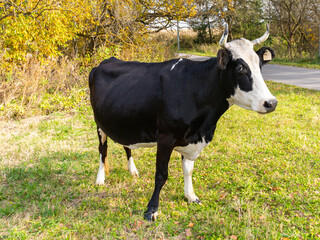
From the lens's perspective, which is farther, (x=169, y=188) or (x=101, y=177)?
(x=101, y=177)

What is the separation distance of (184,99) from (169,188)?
1.57 meters

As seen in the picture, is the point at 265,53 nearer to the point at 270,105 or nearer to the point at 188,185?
the point at 270,105

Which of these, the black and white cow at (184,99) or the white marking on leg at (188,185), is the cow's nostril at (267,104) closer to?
the black and white cow at (184,99)

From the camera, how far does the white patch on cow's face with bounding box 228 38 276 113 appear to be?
106 inches

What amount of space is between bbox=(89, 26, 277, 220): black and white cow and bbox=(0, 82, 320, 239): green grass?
1.34 feet

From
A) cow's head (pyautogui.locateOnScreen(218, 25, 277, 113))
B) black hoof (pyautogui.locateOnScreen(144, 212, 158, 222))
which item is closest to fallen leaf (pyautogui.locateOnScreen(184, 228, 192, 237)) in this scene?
black hoof (pyautogui.locateOnScreen(144, 212, 158, 222))

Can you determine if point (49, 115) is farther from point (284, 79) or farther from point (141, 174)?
point (284, 79)

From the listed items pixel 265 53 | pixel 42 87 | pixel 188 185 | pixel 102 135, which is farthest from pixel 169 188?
pixel 42 87

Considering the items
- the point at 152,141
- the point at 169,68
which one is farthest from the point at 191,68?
the point at 152,141

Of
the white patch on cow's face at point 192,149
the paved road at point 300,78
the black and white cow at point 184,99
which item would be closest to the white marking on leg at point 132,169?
the black and white cow at point 184,99

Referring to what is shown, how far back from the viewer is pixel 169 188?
4.12 metres

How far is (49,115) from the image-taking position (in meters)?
7.82

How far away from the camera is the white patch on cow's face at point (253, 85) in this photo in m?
2.70

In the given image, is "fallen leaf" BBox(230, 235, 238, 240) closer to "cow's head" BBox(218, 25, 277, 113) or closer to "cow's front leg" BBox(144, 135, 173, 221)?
"cow's front leg" BBox(144, 135, 173, 221)
